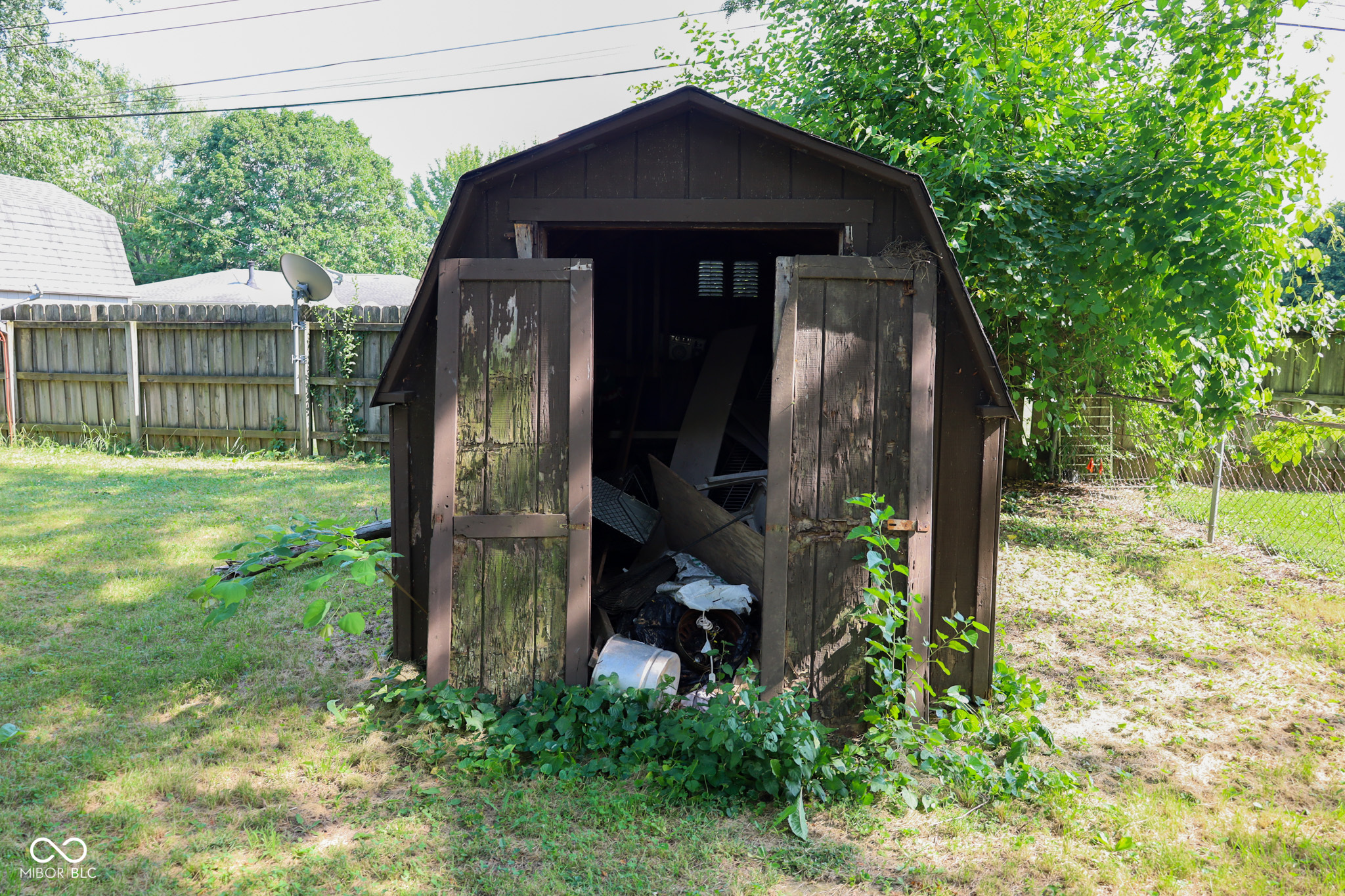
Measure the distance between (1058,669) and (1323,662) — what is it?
1547 mm

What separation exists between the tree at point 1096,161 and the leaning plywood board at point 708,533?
271 centimetres

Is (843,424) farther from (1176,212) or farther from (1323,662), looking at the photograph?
(1323,662)

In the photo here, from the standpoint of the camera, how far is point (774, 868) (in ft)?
8.53

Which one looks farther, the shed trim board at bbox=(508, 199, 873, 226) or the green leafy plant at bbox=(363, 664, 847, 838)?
the shed trim board at bbox=(508, 199, 873, 226)

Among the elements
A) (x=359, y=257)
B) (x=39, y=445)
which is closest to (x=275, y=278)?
(x=39, y=445)

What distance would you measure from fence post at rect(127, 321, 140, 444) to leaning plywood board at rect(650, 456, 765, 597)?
913 cm

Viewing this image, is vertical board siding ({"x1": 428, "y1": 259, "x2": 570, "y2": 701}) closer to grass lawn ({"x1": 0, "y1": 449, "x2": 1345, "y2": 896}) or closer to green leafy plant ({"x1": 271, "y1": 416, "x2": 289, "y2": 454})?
grass lawn ({"x1": 0, "y1": 449, "x2": 1345, "y2": 896})

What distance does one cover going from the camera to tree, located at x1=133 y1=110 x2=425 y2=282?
1420 inches

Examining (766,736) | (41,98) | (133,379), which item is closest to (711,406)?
(766,736)

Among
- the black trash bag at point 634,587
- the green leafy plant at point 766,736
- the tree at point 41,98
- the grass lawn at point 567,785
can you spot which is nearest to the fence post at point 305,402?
the grass lawn at point 567,785

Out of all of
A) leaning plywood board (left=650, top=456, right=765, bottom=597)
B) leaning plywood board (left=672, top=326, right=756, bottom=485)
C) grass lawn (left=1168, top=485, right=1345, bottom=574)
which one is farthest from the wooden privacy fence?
grass lawn (left=1168, top=485, right=1345, bottom=574)

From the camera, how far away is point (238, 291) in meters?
19.8

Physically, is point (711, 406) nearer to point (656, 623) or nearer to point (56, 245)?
point (656, 623)

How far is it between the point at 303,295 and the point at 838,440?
8.96m
